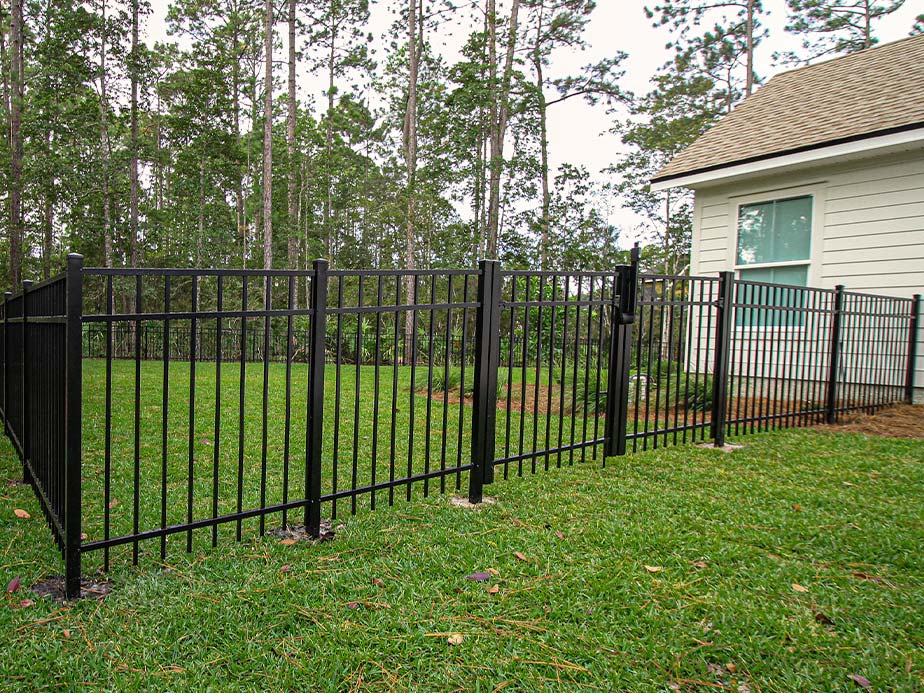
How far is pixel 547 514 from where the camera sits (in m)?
3.32

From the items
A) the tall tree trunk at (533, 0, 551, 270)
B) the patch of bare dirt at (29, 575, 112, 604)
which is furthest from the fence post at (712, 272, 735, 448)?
the tall tree trunk at (533, 0, 551, 270)

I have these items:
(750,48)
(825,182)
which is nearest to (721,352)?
→ (825,182)

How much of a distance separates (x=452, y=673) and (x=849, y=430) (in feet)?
19.1

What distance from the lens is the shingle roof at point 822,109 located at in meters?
7.37

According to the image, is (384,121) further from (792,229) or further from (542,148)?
(792,229)

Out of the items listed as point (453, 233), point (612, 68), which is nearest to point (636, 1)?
point (612, 68)

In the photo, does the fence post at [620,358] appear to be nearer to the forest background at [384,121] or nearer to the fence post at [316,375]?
the fence post at [316,375]

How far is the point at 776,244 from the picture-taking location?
27.6ft

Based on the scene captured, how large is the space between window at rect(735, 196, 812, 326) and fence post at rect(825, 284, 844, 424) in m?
1.75

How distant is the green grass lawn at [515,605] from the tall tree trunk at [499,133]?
15.6m

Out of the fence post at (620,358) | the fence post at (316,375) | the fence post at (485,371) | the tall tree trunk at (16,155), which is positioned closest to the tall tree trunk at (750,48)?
the fence post at (620,358)

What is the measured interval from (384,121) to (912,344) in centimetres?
2489

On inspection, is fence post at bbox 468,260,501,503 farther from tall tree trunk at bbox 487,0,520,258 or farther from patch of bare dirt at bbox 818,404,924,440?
tall tree trunk at bbox 487,0,520,258

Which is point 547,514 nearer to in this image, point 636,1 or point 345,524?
point 345,524
